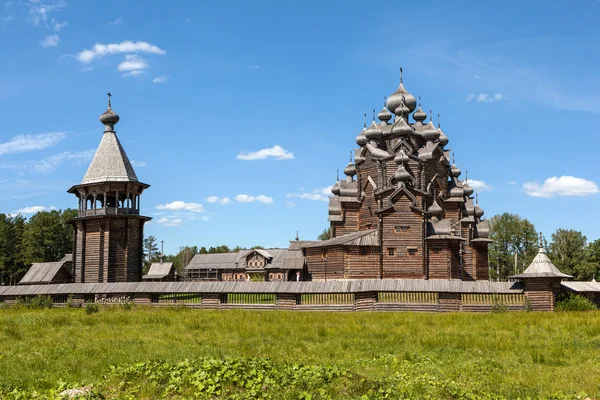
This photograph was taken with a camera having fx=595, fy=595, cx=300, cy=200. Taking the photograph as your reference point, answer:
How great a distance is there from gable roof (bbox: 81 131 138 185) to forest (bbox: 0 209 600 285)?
98.6ft

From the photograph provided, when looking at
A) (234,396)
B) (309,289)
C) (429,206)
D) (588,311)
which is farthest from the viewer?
(429,206)

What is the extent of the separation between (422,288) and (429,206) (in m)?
17.0

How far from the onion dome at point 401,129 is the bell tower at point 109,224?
17.5 m

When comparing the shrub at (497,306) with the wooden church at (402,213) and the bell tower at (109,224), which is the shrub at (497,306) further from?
the bell tower at (109,224)

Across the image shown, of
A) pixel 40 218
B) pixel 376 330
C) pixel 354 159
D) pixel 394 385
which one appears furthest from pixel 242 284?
pixel 40 218

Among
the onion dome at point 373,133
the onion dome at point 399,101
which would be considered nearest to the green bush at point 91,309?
the onion dome at point 373,133

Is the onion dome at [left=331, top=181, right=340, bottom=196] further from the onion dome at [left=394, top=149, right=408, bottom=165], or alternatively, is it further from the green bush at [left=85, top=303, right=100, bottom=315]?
the green bush at [left=85, top=303, right=100, bottom=315]

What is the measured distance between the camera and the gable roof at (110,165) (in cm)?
3422

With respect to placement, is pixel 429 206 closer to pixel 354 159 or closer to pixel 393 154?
pixel 393 154

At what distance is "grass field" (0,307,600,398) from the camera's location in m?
9.75

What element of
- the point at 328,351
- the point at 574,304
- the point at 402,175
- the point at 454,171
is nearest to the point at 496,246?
the point at 454,171

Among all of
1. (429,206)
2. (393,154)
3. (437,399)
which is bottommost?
(437,399)

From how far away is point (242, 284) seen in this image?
2572 cm

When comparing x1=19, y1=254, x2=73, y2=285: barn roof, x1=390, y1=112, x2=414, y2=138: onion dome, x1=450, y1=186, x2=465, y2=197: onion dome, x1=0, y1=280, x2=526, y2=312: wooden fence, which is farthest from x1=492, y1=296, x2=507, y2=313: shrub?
x1=19, y1=254, x2=73, y2=285: barn roof
